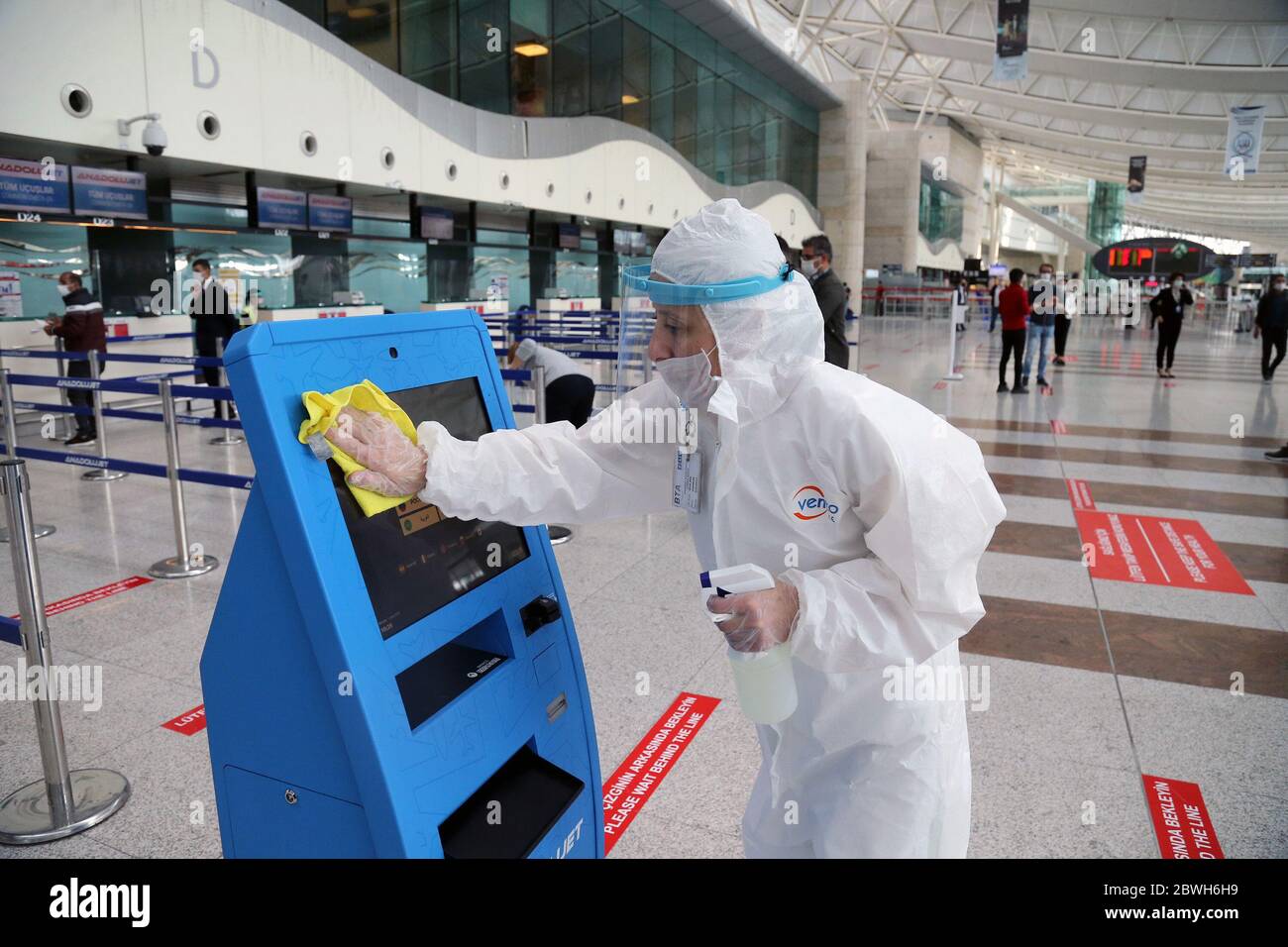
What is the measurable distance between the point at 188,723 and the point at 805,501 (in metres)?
2.70

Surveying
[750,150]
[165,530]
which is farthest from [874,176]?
[165,530]

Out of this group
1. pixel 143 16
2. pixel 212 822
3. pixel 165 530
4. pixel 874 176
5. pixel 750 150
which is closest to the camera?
pixel 212 822

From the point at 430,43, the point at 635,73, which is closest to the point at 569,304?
the point at 430,43

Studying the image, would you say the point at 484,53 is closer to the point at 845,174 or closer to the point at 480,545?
the point at 480,545

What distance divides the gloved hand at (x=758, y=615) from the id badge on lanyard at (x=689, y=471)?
32cm

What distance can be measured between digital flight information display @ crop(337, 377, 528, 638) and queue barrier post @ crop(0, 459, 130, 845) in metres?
1.56

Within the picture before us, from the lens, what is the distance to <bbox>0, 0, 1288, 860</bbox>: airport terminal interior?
1321 mm

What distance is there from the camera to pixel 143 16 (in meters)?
8.81

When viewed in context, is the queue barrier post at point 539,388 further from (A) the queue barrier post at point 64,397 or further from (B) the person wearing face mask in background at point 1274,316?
(B) the person wearing face mask in background at point 1274,316

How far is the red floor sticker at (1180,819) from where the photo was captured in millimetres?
2352

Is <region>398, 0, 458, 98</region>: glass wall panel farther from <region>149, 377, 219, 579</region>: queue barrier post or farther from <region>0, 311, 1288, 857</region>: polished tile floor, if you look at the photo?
<region>149, 377, 219, 579</region>: queue barrier post

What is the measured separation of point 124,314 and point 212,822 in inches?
391
